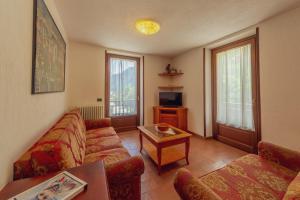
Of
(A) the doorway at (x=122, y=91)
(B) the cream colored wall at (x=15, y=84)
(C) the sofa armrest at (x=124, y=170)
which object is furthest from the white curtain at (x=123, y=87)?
(C) the sofa armrest at (x=124, y=170)

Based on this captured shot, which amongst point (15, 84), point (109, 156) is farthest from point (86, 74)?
point (15, 84)

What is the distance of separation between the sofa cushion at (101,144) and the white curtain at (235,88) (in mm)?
2502

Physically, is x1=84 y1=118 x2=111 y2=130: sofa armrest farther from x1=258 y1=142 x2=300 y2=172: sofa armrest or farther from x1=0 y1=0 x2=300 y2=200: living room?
x1=258 y1=142 x2=300 y2=172: sofa armrest

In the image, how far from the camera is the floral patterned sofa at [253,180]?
804 millimetres

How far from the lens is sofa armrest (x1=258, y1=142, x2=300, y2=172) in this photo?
47.4 inches

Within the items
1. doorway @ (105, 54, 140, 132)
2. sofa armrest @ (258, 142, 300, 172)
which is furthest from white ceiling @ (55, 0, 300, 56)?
sofa armrest @ (258, 142, 300, 172)

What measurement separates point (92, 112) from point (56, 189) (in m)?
2.79

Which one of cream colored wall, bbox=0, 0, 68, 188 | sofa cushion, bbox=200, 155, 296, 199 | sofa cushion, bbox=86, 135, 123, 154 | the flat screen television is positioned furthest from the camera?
the flat screen television

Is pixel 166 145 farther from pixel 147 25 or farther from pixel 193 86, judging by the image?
pixel 193 86

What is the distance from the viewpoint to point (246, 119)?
2.58 metres

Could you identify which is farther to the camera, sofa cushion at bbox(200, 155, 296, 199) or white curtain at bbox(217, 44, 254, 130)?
white curtain at bbox(217, 44, 254, 130)

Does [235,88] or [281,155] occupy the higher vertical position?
[235,88]

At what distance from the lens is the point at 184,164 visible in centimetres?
212

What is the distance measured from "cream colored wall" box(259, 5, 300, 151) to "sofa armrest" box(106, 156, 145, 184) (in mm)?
2303
